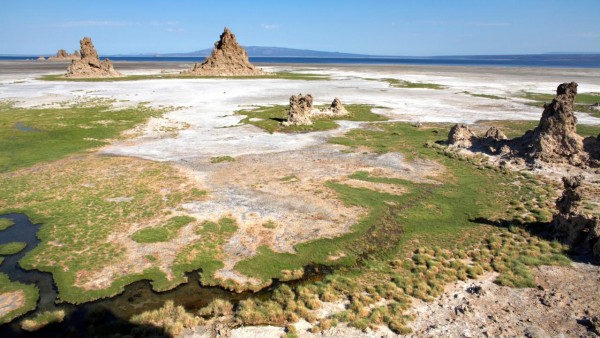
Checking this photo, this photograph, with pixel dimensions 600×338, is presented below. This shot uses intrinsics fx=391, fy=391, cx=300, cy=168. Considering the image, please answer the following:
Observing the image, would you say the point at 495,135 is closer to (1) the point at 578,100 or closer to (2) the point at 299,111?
(2) the point at 299,111

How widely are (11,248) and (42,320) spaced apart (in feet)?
24.0

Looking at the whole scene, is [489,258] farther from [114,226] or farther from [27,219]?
[27,219]

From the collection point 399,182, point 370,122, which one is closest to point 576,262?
point 399,182

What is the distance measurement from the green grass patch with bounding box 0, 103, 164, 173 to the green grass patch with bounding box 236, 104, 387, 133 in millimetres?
14568

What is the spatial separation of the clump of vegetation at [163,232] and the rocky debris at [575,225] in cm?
1999

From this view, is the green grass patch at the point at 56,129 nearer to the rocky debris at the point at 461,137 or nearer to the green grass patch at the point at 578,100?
the rocky debris at the point at 461,137

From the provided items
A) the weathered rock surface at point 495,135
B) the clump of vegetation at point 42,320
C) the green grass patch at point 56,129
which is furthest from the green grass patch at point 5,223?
the weathered rock surface at point 495,135

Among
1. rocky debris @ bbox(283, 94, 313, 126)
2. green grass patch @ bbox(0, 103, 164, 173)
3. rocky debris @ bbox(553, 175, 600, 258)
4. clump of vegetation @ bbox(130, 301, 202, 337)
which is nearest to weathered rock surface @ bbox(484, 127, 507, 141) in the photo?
rocky debris @ bbox(553, 175, 600, 258)

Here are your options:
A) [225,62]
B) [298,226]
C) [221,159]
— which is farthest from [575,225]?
[225,62]

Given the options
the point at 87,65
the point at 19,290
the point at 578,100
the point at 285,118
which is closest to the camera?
the point at 19,290

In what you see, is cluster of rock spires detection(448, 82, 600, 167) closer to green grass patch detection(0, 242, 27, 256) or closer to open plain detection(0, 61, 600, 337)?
open plain detection(0, 61, 600, 337)

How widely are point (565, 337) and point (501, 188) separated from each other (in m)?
16.1

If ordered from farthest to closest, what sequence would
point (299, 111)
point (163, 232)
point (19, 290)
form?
point (299, 111) → point (163, 232) → point (19, 290)

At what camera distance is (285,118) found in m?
53.6
